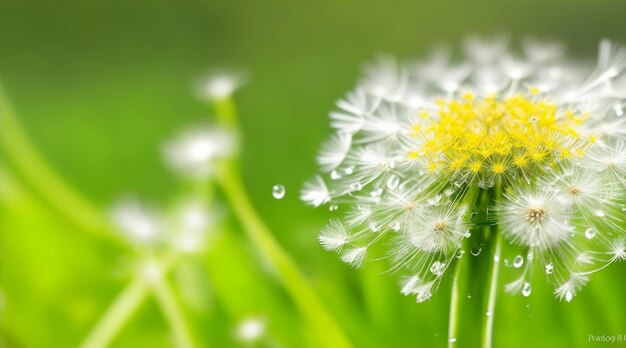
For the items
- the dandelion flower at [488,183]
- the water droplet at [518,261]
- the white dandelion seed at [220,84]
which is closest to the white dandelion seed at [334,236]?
the dandelion flower at [488,183]

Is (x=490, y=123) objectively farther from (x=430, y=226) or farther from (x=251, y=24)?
(x=251, y=24)

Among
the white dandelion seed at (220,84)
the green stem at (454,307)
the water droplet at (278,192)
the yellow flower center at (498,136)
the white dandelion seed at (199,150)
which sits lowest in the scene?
the green stem at (454,307)

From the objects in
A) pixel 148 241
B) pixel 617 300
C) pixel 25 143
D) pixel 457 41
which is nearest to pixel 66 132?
pixel 25 143

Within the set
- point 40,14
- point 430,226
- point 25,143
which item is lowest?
point 430,226

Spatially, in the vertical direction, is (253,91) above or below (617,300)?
above

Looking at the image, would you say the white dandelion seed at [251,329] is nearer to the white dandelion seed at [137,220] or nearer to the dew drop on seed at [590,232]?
the white dandelion seed at [137,220]

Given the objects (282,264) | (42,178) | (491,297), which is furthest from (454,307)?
(42,178)

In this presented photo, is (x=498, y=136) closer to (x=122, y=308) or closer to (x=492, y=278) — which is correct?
(x=492, y=278)

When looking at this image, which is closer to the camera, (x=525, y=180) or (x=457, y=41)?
(x=525, y=180)
